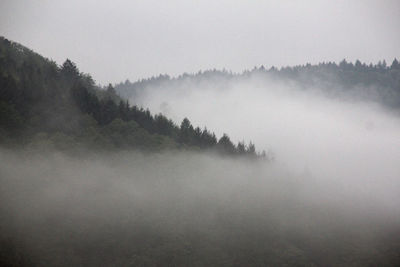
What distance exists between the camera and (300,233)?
258 feet

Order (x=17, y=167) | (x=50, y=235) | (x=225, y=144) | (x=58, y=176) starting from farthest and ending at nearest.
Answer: (x=225, y=144) < (x=58, y=176) < (x=17, y=167) < (x=50, y=235)

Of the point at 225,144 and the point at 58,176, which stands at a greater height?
the point at 225,144

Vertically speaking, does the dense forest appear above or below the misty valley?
above

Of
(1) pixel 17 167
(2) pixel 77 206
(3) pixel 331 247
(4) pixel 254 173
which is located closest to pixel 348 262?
(3) pixel 331 247

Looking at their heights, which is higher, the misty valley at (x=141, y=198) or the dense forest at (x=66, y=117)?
the dense forest at (x=66, y=117)

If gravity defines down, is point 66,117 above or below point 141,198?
→ above

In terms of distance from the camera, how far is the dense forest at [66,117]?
70.9 m

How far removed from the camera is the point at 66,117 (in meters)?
79.2

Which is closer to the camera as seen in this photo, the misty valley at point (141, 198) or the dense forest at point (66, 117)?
the misty valley at point (141, 198)

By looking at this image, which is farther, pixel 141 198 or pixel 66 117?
pixel 66 117

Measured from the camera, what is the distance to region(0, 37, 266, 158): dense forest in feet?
233

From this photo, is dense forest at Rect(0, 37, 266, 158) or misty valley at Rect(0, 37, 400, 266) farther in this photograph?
dense forest at Rect(0, 37, 266, 158)

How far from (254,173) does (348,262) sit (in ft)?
118

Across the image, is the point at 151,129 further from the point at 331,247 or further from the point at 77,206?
the point at 331,247
